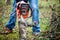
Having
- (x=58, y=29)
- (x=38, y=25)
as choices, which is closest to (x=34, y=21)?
(x=38, y=25)

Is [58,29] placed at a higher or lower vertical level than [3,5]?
lower

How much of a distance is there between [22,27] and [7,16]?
0.90 ft

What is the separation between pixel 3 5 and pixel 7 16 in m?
0.18

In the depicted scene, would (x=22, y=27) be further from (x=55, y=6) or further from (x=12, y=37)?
(x=55, y=6)

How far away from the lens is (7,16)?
498 cm

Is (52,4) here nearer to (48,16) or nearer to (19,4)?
(48,16)

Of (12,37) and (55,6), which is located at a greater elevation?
(55,6)

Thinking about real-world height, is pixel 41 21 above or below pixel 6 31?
above

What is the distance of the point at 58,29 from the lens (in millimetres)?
5078

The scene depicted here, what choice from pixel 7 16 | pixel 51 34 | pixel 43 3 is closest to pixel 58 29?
pixel 51 34

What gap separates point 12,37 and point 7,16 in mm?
318

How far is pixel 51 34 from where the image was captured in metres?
5.04

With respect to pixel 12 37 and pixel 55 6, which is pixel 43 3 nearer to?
pixel 55 6

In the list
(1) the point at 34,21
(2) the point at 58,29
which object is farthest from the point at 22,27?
(2) the point at 58,29
